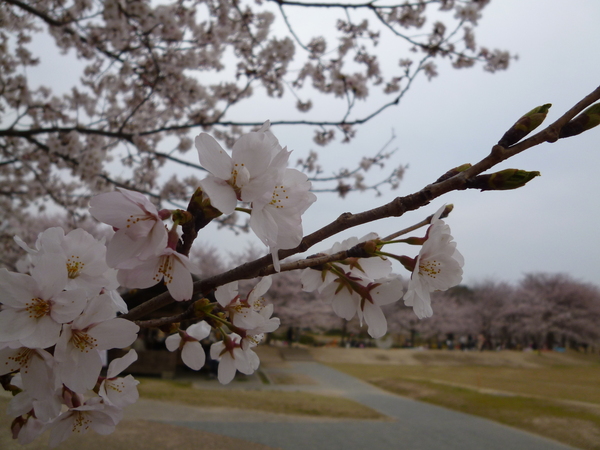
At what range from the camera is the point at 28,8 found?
2057mm

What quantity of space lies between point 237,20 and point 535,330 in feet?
42.8

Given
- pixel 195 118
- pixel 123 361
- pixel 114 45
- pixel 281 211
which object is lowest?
pixel 123 361

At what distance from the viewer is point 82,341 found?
0.39 meters

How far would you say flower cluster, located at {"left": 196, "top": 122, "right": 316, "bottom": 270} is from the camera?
1.21 feet

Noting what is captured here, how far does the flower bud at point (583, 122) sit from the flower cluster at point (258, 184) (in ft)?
0.81

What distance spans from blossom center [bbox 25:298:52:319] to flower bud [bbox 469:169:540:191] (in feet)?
1.36

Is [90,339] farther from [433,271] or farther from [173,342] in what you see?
[433,271]

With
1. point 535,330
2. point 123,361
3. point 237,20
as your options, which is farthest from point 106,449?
point 535,330

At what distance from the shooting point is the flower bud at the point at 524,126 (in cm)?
34

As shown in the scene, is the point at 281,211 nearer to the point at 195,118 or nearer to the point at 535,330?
the point at 195,118

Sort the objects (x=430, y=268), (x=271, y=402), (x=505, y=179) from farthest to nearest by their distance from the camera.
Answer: (x=271, y=402), (x=430, y=268), (x=505, y=179)

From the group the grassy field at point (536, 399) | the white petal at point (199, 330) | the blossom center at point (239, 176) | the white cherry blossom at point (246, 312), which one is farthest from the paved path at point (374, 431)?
the blossom center at point (239, 176)

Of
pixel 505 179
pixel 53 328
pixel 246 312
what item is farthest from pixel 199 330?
pixel 505 179

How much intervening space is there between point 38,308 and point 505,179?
44cm
